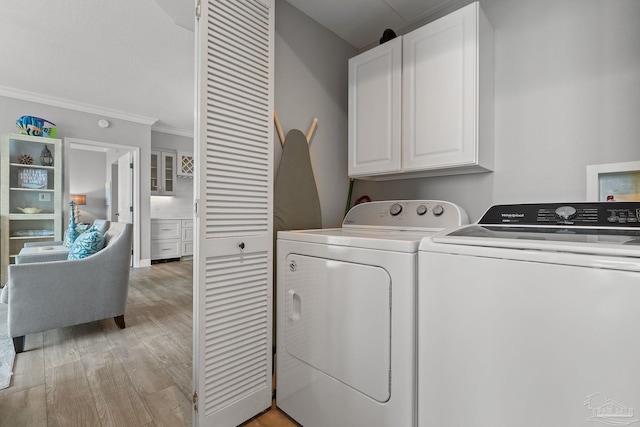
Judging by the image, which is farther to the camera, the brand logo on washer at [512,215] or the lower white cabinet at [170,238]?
the lower white cabinet at [170,238]

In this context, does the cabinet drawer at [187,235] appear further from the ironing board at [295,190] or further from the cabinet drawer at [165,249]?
the ironing board at [295,190]

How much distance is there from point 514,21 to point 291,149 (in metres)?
1.43

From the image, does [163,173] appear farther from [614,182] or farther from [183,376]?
[614,182]

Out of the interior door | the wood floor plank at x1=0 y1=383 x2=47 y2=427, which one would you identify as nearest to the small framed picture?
the wood floor plank at x1=0 y1=383 x2=47 y2=427

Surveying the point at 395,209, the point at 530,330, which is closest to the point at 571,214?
the point at 530,330

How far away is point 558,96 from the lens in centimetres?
147

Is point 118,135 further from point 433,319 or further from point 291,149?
point 433,319

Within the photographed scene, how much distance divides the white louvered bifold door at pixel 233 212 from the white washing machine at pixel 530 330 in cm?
86

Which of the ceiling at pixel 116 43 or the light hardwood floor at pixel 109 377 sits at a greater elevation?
the ceiling at pixel 116 43

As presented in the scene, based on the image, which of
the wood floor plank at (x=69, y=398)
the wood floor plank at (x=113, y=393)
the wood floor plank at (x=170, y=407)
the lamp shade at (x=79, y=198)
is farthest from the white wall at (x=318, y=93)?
the lamp shade at (x=79, y=198)

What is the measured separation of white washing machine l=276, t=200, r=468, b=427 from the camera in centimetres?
103

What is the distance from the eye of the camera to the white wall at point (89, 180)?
6.70m

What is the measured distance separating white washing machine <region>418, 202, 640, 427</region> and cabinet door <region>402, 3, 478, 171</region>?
0.71 metres

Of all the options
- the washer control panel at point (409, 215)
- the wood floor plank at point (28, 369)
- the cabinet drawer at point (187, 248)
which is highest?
the washer control panel at point (409, 215)
